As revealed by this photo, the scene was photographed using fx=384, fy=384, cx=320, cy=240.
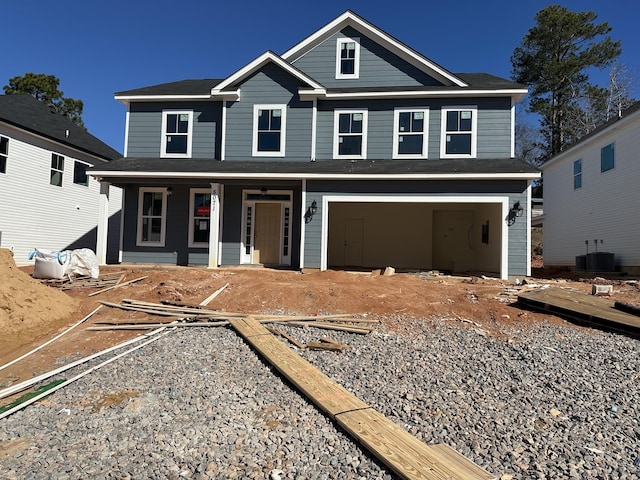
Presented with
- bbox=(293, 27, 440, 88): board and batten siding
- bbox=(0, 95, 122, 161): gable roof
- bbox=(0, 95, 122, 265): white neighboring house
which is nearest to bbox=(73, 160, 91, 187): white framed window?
bbox=(0, 95, 122, 265): white neighboring house

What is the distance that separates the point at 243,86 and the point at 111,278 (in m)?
7.42

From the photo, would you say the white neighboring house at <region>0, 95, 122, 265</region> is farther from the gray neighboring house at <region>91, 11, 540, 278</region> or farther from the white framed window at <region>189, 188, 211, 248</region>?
the white framed window at <region>189, 188, 211, 248</region>

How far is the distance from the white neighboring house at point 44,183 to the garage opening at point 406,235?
28.8 ft

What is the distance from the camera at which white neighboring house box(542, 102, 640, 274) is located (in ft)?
41.5

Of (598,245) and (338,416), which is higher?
(598,245)

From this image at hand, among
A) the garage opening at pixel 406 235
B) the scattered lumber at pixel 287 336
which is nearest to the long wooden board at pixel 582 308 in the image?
the scattered lumber at pixel 287 336

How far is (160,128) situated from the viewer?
13.5 m

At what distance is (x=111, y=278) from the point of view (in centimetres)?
973

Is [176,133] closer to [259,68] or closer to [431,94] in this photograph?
[259,68]

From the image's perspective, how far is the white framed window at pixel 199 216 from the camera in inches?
514

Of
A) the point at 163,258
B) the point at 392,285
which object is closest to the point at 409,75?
the point at 392,285

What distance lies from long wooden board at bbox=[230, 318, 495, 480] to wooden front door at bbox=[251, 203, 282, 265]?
8.65m

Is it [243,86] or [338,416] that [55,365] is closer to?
[338,416]

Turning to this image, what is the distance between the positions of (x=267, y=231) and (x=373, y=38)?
25.2 ft
